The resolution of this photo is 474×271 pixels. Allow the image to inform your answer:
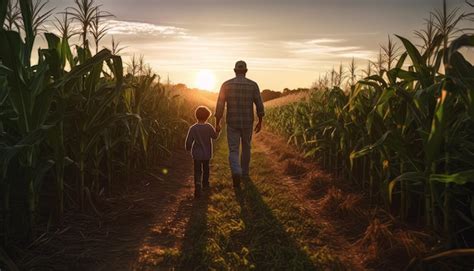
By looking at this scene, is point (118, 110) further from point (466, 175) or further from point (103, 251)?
point (466, 175)

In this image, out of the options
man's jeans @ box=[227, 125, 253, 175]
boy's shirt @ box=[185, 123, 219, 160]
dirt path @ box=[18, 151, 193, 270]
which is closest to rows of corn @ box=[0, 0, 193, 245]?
dirt path @ box=[18, 151, 193, 270]

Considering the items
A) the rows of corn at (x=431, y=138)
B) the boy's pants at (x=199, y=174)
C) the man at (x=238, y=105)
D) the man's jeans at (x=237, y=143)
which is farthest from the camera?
the man at (x=238, y=105)

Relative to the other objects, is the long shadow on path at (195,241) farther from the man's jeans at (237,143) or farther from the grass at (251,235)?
the man's jeans at (237,143)

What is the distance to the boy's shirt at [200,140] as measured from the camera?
5.58 metres

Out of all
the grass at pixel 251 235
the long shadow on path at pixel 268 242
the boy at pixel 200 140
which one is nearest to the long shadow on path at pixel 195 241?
the grass at pixel 251 235

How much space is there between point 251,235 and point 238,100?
2971 millimetres

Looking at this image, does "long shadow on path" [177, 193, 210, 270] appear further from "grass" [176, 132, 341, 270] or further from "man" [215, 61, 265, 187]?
"man" [215, 61, 265, 187]

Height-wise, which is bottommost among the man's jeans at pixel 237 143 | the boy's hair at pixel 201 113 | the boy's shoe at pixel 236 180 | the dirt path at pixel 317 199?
the dirt path at pixel 317 199

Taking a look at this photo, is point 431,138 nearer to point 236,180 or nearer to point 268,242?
point 268,242

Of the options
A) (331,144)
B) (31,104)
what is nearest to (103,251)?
(31,104)

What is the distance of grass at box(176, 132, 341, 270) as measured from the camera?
3.10 m

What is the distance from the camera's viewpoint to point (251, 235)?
3.72 m

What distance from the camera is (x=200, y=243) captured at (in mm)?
3432

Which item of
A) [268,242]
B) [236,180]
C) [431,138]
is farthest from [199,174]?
[431,138]
